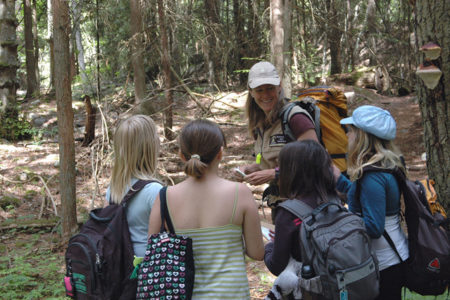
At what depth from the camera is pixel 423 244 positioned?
227 centimetres

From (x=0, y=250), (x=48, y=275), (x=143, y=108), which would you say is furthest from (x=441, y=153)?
(x=143, y=108)

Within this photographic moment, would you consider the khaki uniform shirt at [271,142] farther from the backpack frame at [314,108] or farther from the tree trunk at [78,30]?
the tree trunk at [78,30]

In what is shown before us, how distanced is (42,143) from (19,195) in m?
4.57

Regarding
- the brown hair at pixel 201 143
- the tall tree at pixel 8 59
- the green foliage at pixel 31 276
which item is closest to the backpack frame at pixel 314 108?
the brown hair at pixel 201 143

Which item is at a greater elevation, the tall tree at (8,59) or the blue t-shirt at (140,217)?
the tall tree at (8,59)

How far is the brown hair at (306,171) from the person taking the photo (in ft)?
7.05

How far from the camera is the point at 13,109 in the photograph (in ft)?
40.9

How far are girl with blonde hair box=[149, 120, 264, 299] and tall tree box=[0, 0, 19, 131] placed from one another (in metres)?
11.8

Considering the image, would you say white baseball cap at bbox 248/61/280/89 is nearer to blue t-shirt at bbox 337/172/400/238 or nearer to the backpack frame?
the backpack frame

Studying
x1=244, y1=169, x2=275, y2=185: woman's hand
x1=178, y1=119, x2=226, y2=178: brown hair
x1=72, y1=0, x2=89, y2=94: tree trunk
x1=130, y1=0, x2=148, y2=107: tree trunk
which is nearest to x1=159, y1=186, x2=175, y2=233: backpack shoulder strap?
x1=178, y1=119, x2=226, y2=178: brown hair

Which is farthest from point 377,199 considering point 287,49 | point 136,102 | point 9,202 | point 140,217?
point 136,102

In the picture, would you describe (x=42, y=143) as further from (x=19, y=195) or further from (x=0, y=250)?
(x=0, y=250)

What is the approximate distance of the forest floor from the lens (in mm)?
4945

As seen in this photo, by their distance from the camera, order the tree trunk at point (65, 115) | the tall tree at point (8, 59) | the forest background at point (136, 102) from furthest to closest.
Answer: the tall tree at point (8, 59) → the tree trunk at point (65, 115) → the forest background at point (136, 102)
